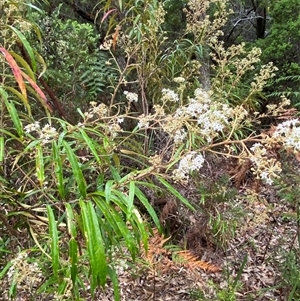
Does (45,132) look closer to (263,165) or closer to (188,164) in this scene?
(188,164)

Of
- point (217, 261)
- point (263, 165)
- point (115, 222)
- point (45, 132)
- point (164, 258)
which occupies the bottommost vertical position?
point (217, 261)

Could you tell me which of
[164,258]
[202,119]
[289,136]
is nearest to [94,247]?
[202,119]

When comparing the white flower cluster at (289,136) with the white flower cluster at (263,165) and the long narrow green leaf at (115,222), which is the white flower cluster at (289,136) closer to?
the white flower cluster at (263,165)

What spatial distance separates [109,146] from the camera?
5.02ft

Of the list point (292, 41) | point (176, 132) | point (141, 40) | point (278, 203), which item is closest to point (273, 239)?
point (278, 203)

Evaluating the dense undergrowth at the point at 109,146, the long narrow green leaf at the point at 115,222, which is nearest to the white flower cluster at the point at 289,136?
the dense undergrowth at the point at 109,146

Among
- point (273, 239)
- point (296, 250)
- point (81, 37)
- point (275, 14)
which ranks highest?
point (275, 14)

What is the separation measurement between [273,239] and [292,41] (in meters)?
2.89

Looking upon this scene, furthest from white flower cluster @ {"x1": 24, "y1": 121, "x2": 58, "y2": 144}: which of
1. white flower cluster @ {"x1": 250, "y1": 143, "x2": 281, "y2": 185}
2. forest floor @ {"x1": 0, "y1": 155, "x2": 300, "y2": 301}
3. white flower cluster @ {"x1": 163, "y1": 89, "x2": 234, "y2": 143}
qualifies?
forest floor @ {"x1": 0, "y1": 155, "x2": 300, "y2": 301}

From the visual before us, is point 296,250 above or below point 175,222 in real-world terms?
above

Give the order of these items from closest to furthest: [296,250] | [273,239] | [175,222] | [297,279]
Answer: [297,279] → [296,250] → [175,222] → [273,239]

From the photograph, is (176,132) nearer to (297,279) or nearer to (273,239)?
(297,279)

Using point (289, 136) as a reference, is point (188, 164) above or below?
below

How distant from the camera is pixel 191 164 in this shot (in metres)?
1.25
